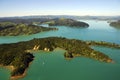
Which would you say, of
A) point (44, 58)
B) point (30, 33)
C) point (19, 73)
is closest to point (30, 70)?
point (19, 73)

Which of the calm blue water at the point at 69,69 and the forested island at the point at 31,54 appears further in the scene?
the forested island at the point at 31,54

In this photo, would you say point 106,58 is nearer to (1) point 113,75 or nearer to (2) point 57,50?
(1) point 113,75

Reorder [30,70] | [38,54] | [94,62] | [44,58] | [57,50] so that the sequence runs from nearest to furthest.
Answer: [30,70], [94,62], [44,58], [38,54], [57,50]

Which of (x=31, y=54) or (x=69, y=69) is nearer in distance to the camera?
(x=69, y=69)

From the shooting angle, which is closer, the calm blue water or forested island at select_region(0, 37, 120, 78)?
the calm blue water

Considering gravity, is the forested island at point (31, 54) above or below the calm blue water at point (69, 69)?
above

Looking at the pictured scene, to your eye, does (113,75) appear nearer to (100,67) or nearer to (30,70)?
(100,67)

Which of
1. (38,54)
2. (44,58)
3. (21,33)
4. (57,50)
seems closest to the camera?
(44,58)

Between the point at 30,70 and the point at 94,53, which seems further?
the point at 94,53

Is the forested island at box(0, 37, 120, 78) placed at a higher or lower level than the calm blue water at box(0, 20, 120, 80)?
higher
